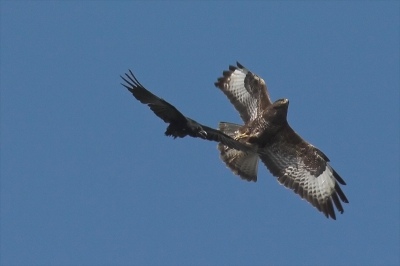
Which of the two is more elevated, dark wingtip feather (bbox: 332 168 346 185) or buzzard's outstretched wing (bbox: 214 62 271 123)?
buzzard's outstretched wing (bbox: 214 62 271 123)

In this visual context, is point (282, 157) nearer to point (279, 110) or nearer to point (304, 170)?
point (304, 170)

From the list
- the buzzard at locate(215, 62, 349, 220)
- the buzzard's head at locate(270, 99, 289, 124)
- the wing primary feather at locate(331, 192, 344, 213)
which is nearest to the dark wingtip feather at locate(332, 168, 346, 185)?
the buzzard at locate(215, 62, 349, 220)

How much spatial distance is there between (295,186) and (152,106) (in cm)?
459

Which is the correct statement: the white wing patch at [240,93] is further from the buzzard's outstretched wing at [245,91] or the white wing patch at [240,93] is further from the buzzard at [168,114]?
the buzzard at [168,114]

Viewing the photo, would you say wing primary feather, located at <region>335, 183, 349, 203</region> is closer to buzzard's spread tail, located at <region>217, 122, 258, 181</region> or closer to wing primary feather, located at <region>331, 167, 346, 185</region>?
wing primary feather, located at <region>331, 167, 346, 185</region>

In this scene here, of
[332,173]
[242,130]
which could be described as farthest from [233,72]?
[332,173]

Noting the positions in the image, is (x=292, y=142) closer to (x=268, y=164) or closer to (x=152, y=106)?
(x=268, y=164)

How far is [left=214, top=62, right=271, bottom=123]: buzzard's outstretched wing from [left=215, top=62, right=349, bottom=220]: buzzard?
2 cm

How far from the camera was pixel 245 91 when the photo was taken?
14977mm

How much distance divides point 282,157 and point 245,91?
163 cm

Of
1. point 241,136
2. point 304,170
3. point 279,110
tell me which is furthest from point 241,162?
point 279,110

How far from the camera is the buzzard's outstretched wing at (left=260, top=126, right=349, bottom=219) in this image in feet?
45.2

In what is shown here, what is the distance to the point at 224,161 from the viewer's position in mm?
14234

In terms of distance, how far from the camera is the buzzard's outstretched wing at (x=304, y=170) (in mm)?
13773
